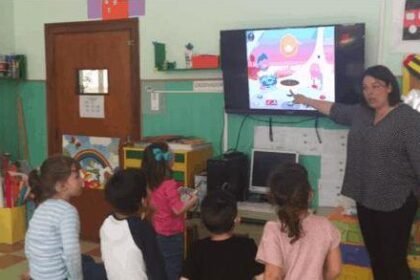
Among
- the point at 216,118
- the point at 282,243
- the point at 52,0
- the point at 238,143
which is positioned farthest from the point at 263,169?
the point at 52,0

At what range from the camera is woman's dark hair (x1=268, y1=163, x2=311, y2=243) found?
5.81 feet

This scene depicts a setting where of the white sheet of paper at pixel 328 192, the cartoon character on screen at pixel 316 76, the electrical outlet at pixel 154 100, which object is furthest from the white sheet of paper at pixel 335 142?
the electrical outlet at pixel 154 100

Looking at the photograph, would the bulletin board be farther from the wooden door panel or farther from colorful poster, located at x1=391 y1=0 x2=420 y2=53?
colorful poster, located at x1=391 y1=0 x2=420 y2=53

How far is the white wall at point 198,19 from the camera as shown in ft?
10.6

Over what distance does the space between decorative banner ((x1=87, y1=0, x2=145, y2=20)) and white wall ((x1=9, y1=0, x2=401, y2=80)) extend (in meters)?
0.07

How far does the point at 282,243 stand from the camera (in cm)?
180

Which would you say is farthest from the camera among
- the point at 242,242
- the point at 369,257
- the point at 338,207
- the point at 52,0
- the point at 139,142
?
the point at 52,0

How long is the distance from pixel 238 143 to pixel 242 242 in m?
1.98

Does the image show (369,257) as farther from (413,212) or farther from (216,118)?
(216,118)

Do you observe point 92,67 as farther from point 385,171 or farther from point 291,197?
point 291,197

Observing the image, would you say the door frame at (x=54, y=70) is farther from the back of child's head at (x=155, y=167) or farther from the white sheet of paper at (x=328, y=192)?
the white sheet of paper at (x=328, y=192)

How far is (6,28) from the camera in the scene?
4.63 meters

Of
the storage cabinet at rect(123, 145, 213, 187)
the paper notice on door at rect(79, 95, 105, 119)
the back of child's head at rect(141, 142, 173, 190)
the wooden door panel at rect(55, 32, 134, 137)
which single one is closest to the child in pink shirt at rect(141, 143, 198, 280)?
the back of child's head at rect(141, 142, 173, 190)

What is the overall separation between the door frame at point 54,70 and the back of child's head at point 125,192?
2186 mm
